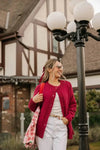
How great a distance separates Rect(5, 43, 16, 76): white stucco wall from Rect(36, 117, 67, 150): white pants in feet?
37.1

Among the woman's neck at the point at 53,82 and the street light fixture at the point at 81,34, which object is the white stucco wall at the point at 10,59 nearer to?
the street light fixture at the point at 81,34

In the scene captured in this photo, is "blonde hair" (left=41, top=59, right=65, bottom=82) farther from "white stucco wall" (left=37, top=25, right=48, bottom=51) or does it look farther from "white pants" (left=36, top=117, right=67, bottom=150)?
"white stucco wall" (left=37, top=25, right=48, bottom=51)

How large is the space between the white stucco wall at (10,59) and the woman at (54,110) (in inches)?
435

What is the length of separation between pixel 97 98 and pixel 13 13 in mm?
6828

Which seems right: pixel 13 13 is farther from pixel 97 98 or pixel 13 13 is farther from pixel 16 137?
pixel 16 137

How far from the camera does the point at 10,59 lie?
15008 millimetres

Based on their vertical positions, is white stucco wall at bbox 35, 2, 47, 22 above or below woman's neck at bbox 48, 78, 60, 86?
above

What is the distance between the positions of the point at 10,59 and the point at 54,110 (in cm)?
1166

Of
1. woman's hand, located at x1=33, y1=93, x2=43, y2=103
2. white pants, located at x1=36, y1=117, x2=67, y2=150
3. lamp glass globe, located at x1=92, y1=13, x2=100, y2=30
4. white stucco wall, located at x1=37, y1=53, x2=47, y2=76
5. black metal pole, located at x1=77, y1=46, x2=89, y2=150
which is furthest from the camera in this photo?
white stucco wall, located at x1=37, y1=53, x2=47, y2=76

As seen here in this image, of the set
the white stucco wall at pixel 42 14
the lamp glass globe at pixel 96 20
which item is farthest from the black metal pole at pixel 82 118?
the white stucco wall at pixel 42 14

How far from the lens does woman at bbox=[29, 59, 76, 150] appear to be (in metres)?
3.52

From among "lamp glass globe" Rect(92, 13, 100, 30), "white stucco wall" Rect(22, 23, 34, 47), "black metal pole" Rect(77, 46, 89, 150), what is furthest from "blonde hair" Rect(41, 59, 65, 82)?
"white stucco wall" Rect(22, 23, 34, 47)

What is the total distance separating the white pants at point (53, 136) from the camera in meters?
3.50

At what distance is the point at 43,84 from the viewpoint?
3736 mm
